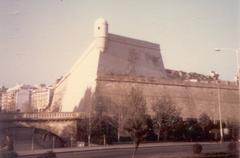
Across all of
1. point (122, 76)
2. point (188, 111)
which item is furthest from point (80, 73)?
point (188, 111)

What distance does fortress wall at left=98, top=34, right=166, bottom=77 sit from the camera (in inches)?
1554

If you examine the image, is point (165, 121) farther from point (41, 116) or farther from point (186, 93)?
point (186, 93)

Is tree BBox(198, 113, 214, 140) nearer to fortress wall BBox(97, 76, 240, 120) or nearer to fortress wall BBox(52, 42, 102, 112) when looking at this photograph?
fortress wall BBox(97, 76, 240, 120)

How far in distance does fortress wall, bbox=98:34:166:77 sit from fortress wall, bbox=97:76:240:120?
191 centimetres

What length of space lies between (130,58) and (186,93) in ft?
25.8

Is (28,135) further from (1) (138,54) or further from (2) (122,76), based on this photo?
(1) (138,54)

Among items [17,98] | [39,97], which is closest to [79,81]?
[39,97]

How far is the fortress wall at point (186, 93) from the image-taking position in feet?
117

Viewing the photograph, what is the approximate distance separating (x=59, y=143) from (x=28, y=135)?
2.79 metres

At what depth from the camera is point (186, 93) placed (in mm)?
39938

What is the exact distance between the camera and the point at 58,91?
45.6 m

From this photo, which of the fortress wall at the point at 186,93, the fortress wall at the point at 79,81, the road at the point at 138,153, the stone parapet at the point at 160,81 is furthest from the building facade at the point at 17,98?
the road at the point at 138,153

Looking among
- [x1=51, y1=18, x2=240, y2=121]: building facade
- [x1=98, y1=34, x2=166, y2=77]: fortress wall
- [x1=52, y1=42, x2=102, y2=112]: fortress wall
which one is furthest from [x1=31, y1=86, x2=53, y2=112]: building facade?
[x1=98, y1=34, x2=166, y2=77]: fortress wall

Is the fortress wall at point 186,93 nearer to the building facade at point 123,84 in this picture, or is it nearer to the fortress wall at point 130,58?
the building facade at point 123,84
